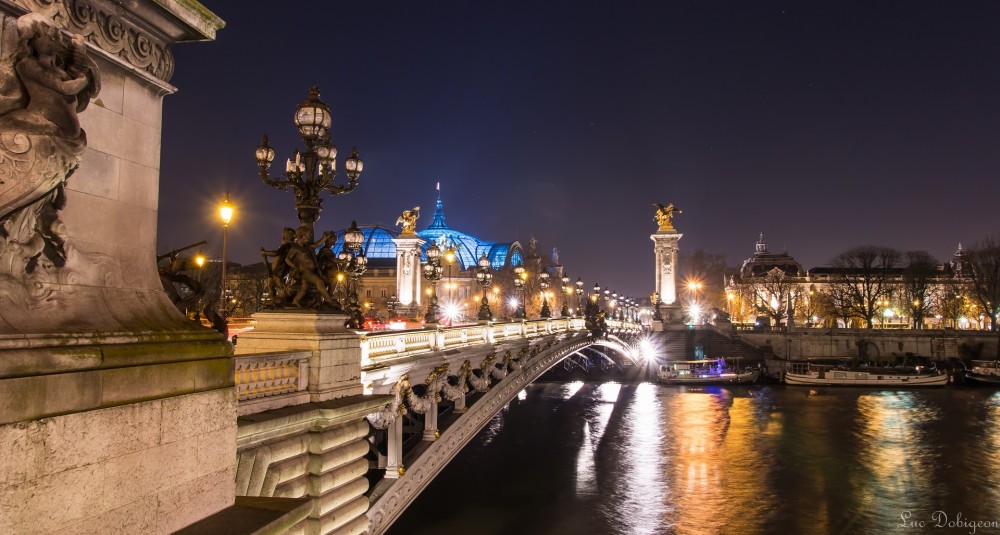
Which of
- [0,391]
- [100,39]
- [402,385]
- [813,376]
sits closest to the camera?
[0,391]

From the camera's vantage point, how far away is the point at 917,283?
83750 millimetres

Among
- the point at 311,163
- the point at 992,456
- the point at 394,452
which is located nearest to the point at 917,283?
the point at 992,456

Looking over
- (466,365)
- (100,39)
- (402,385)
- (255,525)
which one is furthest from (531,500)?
(100,39)

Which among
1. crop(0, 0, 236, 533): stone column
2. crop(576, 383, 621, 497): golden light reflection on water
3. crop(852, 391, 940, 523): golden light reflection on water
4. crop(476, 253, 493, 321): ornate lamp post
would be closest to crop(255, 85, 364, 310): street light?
crop(0, 0, 236, 533): stone column

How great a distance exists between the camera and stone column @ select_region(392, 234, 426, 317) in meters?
56.6

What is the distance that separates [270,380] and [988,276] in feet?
286

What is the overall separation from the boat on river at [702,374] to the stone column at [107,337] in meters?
59.6

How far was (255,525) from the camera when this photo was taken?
207 inches

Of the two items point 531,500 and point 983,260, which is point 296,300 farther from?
point 983,260

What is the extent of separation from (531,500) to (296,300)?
19.5 meters

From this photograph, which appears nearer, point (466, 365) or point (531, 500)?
point (466, 365)

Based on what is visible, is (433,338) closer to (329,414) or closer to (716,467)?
(329,414)

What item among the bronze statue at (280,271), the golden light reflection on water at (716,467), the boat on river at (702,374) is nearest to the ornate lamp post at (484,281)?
the golden light reflection on water at (716,467)

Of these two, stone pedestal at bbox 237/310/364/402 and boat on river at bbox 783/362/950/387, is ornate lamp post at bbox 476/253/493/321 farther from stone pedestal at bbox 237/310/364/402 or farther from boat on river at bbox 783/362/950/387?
boat on river at bbox 783/362/950/387
